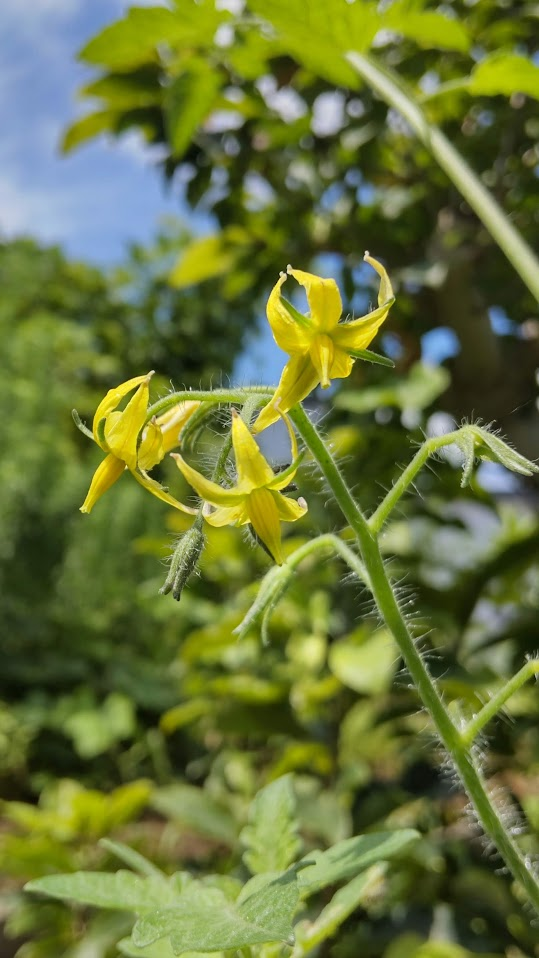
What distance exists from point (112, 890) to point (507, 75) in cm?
84

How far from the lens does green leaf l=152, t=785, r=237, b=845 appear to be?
1074 millimetres

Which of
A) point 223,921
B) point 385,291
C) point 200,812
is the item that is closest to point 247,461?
point 385,291

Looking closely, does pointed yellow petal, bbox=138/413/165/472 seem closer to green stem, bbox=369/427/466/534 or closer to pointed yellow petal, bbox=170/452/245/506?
pointed yellow petal, bbox=170/452/245/506

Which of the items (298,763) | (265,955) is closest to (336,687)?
(298,763)

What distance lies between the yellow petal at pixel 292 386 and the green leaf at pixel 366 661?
0.48 metres

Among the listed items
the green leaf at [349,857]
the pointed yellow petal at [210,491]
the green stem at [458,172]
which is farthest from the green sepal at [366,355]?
the green stem at [458,172]

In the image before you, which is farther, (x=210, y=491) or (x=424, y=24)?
(x=424, y=24)

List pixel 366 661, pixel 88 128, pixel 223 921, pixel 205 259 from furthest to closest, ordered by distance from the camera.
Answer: pixel 205 259, pixel 88 128, pixel 366 661, pixel 223 921

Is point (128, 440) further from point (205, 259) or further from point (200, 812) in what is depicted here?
point (205, 259)

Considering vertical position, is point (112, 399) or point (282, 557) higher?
point (112, 399)

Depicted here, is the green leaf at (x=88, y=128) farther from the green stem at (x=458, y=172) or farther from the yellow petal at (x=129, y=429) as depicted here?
the yellow petal at (x=129, y=429)

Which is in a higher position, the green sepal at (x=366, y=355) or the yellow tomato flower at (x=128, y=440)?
the yellow tomato flower at (x=128, y=440)

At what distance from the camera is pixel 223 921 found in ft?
1.30

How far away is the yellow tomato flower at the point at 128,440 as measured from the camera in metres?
0.45
